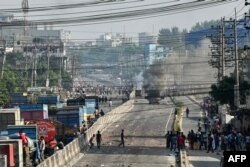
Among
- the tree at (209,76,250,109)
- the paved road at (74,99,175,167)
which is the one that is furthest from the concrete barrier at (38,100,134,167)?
the tree at (209,76,250,109)

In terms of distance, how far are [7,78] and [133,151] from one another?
68385mm

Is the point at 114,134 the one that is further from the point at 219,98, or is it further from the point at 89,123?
the point at 219,98

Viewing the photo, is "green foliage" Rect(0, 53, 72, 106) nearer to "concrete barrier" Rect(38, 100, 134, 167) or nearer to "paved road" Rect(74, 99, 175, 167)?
"concrete barrier" Rect(38, 100, 134, 167)

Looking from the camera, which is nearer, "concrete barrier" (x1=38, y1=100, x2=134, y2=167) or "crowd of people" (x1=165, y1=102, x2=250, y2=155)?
"concrete barrier" (x1=38, y1=100, x2=134, y2=167)

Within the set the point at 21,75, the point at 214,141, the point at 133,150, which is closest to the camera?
the point at 214,141

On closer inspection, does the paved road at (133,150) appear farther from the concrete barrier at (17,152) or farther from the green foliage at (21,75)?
the green foliage at (21,75)

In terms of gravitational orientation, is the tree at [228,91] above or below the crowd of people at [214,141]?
above

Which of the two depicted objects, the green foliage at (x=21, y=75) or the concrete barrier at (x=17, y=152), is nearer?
the concrete barrier at (x=17, y=152)

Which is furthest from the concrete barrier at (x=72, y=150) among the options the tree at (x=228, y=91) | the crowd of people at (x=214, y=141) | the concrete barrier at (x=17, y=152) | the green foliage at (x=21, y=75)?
the green foliage at (x=21, y=75)

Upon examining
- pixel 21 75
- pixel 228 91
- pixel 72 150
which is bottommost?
pixel 72 150

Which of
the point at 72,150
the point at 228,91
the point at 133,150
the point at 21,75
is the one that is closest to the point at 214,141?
the point at 133,150

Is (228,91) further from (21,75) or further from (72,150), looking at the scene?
(21,75)

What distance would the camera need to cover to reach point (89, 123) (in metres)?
60.5

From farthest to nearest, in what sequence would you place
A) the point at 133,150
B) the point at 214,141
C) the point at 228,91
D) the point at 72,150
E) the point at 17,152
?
the point at 228,91 → the point at 133,150 → the point at 214,141 → the point at 72,150 → the point at 17,152
